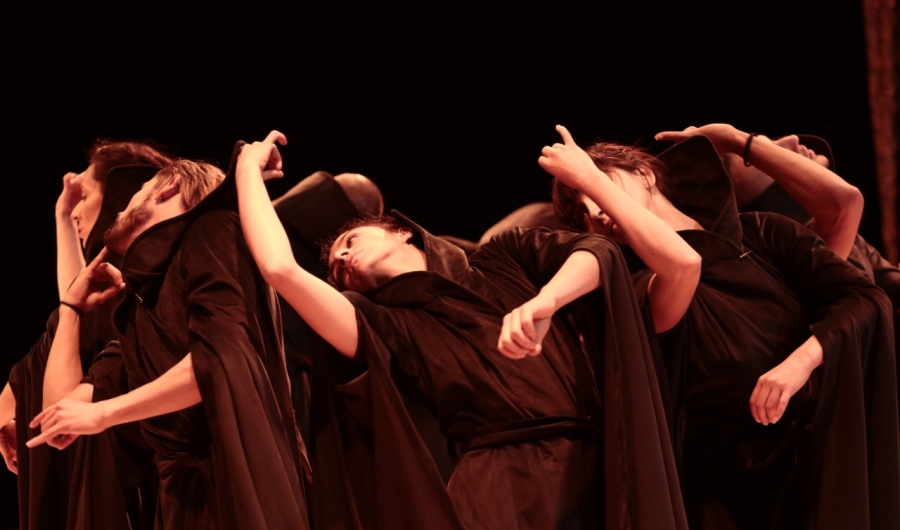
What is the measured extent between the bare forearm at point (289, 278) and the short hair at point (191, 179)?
1.00 ft

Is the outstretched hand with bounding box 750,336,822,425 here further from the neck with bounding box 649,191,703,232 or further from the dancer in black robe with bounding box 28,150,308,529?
the dancer in black robe with bounding box 28,150,308,529

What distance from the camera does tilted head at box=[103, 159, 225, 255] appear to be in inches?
89.1

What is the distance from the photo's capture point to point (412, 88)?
175 inches

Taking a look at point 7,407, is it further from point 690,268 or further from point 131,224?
point 690,268

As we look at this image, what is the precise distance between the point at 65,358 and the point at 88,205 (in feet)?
1.74

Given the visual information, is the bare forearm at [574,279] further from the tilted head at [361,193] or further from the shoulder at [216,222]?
the tilted head at [361,193]

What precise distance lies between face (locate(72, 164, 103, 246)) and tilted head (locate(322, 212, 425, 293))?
89 cm

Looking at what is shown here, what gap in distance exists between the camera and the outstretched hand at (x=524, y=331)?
1.72 metres

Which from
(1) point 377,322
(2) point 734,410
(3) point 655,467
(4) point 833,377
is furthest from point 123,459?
(4) point 833,377

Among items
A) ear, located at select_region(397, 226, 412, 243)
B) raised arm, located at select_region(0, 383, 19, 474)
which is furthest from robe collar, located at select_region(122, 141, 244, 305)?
raised arm, located at select_region(0, 383, 19, 474)

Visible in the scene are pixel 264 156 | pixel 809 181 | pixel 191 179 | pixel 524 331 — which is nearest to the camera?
pixel 524 331

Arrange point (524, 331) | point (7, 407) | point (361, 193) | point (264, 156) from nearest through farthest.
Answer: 1. point (524, 331)
2. point (264, 156)
3. point (7, 407)
4. point (361, 193)

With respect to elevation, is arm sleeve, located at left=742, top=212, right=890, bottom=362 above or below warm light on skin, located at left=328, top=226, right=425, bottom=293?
below

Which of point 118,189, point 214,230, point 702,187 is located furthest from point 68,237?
point 702,187
